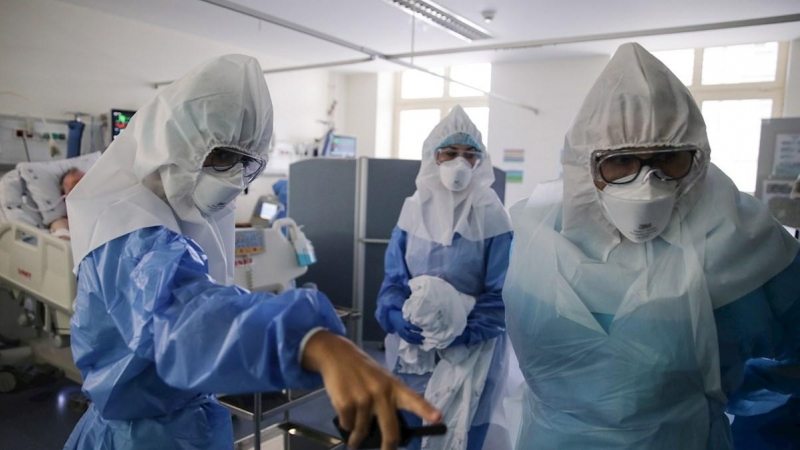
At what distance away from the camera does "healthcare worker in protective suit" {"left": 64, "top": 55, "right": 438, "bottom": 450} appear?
1.98ft

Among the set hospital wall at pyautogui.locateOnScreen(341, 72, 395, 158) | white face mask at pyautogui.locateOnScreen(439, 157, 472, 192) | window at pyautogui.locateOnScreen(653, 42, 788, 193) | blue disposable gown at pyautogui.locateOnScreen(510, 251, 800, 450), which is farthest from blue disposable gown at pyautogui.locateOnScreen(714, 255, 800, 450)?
hospital wall at pyautogui.locateOnScreen(341, 72, 395, 158)

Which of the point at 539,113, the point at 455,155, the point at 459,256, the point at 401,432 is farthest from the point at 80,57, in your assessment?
the point at 401,432

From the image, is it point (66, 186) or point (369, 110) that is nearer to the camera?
point (66, 186)

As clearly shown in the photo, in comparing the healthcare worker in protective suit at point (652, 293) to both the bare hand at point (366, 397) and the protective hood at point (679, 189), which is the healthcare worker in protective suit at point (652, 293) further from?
the bare hand at point (366, 397)

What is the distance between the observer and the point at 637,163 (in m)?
1.04

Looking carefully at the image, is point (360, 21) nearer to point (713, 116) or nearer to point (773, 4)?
point (773, 4)

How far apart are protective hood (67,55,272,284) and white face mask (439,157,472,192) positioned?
1.03m

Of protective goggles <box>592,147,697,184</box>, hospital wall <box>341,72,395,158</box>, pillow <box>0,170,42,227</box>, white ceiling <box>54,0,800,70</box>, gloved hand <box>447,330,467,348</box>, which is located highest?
white ceiling <box>54,0,800,70</box>

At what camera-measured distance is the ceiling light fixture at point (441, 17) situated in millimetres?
3487

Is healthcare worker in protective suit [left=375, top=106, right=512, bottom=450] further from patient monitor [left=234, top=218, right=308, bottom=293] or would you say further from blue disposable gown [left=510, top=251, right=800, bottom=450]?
patient monitor [left=234, top=218, right=308, bottom=293]

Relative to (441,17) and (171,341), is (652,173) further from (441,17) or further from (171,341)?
(441,17)

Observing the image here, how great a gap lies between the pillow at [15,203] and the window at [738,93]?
564 cm

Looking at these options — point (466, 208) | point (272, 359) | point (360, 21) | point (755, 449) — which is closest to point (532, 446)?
point (755, 449)

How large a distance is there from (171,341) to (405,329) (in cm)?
118
